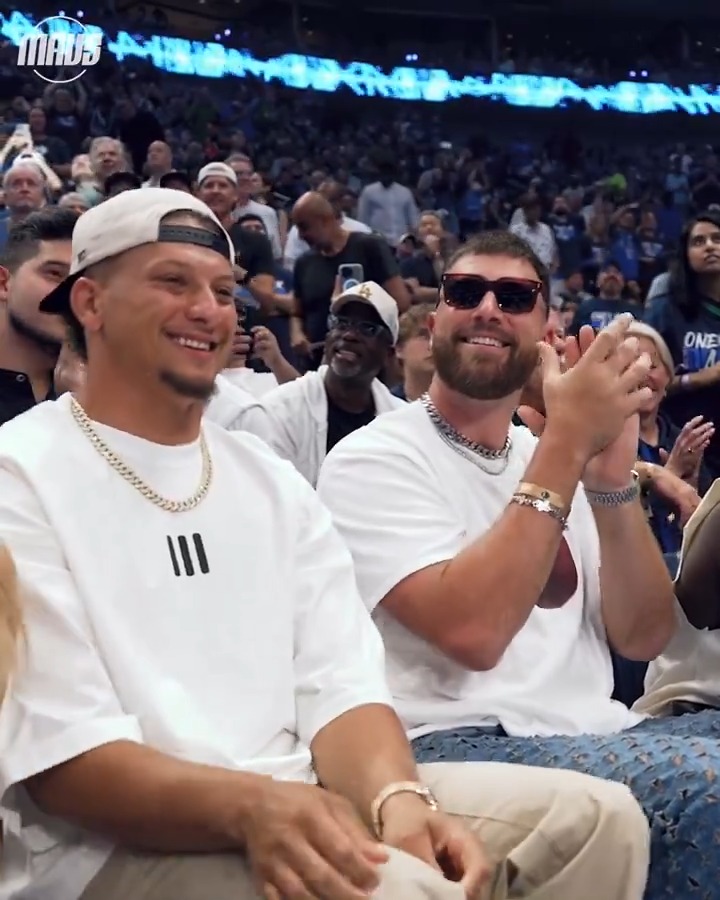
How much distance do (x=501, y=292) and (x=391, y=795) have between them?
42.3 inches

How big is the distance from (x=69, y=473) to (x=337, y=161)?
14.9 m

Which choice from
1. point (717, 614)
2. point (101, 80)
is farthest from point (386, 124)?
point (717, 614)

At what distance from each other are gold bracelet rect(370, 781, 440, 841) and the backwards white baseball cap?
814 millimetres

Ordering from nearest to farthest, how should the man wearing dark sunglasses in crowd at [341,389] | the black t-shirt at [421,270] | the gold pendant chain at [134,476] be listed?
the gold pendant chain at [134,476] → the man wearing dark sunglasses in crowd at [341,389] → the black t-shirt at [421,270]

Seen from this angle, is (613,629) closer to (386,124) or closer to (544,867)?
(544,867)

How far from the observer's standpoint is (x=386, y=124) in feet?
63.4

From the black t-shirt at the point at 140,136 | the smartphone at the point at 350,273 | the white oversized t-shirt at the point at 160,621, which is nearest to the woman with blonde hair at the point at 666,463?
the white oversized t-shirt at the point at 160,621

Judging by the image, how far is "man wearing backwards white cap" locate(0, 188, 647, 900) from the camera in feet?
4.90

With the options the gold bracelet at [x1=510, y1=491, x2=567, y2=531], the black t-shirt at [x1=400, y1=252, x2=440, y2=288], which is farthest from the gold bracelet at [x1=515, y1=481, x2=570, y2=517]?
the black t-shirt at [x1=400, y1=252, x2=440, y2=288]

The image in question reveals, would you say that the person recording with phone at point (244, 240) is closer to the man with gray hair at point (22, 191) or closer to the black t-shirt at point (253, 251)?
the black t-shirt at point (253, 251)

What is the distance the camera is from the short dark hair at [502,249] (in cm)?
241

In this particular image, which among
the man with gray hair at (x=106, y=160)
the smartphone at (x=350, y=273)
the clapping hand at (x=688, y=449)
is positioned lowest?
the clapping hand at (x=688, y=449)

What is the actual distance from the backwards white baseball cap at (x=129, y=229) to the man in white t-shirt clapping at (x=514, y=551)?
61cm

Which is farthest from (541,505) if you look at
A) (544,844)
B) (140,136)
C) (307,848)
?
(140,136)
